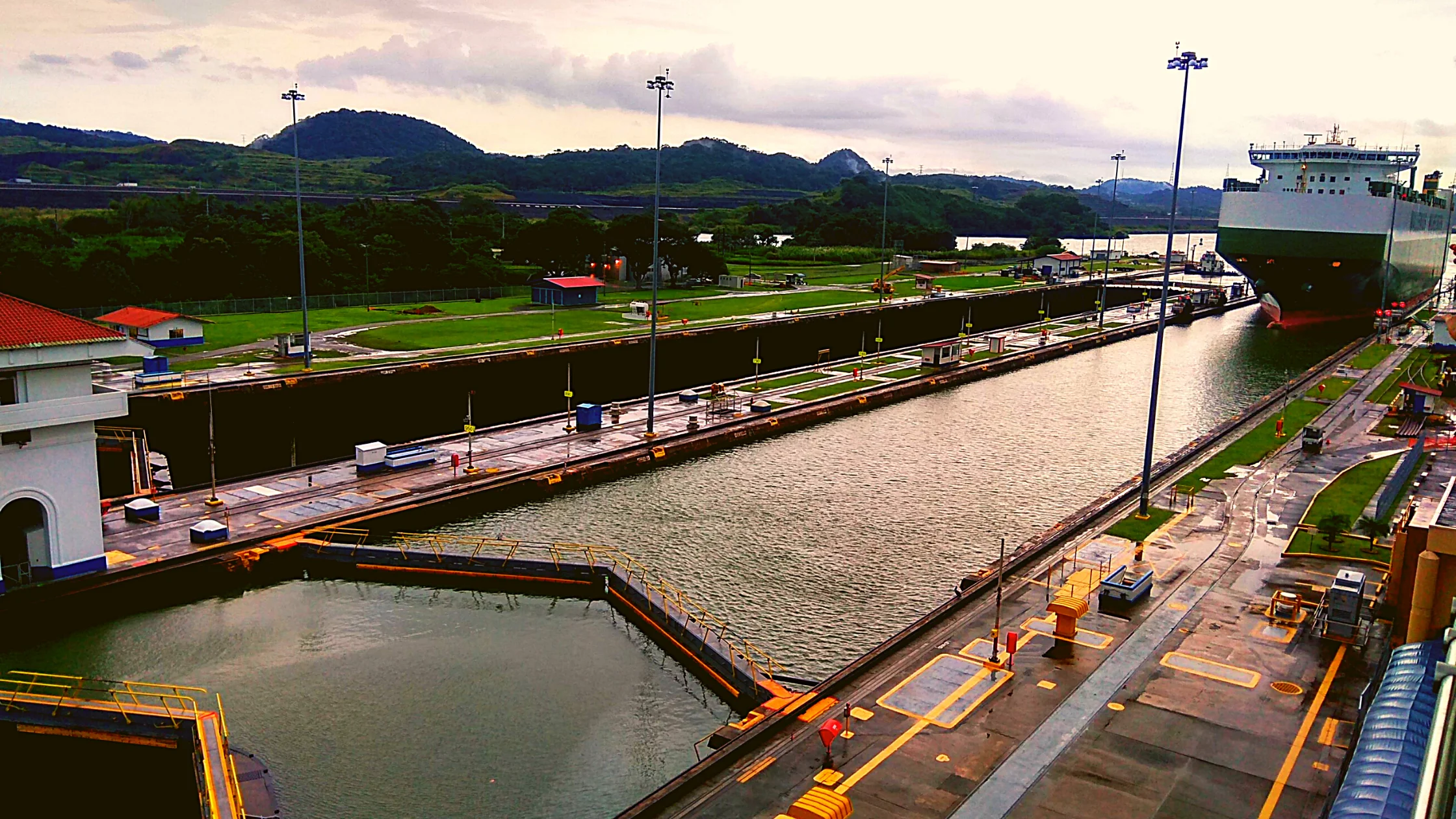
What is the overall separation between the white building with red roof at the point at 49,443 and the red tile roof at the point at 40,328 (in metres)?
0.04

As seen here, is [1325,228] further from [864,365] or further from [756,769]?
[756,769]

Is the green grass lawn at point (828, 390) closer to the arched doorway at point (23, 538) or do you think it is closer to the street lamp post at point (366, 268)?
the arched doorway at point (23, 538)

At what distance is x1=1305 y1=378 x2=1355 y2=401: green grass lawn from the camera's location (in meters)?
74.4

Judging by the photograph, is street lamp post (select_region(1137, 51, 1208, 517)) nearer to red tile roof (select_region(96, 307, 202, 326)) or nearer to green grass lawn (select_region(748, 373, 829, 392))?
green grass lawn (select_region(748, 373, 829, 392))

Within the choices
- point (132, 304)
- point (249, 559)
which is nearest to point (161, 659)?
point (249, 559)

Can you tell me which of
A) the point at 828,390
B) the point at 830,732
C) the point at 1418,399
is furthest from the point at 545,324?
the point at 830,732

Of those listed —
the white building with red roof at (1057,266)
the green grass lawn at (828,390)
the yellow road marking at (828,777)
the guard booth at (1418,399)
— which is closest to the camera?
the yellow road marking at (828,777)

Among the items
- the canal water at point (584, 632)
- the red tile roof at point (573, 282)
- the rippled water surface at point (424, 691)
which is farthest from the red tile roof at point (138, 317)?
the rippled water surface at point (424, 691)

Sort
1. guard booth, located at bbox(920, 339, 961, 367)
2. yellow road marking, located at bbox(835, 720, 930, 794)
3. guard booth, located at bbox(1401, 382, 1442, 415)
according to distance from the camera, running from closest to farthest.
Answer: yellow road marking, located at bbox(835, 720, 930, 794) → guard booth, located at bbox(1401, 382, 1442, 415) → guard booth, located at bbox(920, 339, 961, 367)

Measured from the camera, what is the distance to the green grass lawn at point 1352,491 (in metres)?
44.2

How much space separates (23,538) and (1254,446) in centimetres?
5991

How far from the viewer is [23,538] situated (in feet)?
114

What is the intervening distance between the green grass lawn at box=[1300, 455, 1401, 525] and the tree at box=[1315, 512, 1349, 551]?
166cm

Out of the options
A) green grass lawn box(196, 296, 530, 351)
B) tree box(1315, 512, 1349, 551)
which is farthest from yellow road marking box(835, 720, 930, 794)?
green grass lawn box(196, 296, 530, 351)
